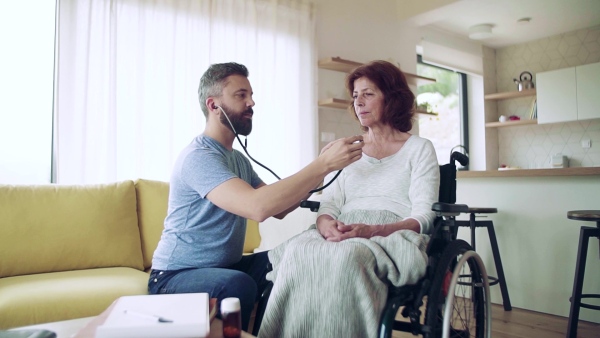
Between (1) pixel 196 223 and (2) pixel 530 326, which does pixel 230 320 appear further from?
(2) pixel 530 326

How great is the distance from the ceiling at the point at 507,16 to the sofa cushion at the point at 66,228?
3299 millimetres

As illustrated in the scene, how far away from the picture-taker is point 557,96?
5.12 metres

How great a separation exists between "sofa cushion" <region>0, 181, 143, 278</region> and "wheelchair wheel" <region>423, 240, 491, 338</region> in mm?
1454

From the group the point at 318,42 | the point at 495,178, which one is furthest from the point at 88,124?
the point at 495,178

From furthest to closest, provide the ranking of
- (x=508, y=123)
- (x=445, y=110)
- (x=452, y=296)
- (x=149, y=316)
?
1. (x=445, y=110)
2. (x=508, y=123)
3. (x=452, y=296)
4. (x=149, y=316)

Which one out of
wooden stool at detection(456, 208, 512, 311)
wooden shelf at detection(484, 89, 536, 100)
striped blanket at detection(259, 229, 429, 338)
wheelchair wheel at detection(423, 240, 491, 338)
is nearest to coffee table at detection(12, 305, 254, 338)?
striped blanket at detection(259, 229, 429, 338)

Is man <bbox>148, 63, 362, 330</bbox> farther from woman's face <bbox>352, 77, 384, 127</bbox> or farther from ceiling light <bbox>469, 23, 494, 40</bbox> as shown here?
ceiling light <bbox>469, 23, 494, 40</bbox>

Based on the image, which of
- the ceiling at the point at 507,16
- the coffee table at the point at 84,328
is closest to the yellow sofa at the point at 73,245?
the coffee table at the point at 84,328

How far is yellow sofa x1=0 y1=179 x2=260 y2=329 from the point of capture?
65.6 inches

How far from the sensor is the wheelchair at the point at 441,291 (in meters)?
1.27

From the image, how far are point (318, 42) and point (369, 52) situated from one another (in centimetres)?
64

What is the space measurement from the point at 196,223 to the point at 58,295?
0.59 metres

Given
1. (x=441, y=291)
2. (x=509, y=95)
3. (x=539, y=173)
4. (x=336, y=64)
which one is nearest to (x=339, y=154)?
(x=441, y=291)

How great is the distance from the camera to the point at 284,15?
3648 millimetres
